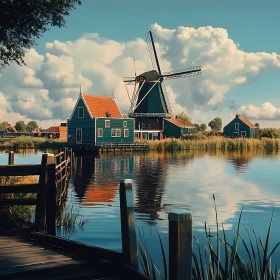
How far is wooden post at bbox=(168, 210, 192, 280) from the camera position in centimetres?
392

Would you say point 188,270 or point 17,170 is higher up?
point 17,170

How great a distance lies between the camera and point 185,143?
2525 inches

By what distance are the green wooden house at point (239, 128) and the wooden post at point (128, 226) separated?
7643cm

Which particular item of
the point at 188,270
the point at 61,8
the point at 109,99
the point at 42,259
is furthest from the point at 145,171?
the point at 109,99

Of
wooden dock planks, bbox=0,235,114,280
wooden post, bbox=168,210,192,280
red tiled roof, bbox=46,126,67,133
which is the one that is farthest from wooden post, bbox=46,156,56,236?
red tiled roof, bbox=46,126,67,133

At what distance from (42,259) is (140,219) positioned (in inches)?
317

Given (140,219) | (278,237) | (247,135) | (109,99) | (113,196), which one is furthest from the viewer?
(247,135)

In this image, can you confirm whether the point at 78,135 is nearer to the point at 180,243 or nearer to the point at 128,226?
the point at 128,226

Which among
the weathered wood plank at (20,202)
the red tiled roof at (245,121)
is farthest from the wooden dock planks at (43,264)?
the red tiled roof at (245,121)

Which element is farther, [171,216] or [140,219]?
[140,219]

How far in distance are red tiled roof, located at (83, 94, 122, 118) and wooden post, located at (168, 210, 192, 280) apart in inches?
2139

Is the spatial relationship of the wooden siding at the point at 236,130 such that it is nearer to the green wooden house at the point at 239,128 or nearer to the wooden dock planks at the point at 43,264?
the green wooden house at the point at 239,128

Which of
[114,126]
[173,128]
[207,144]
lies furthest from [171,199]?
[173,128]

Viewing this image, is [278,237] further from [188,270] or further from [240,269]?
[188,270]
